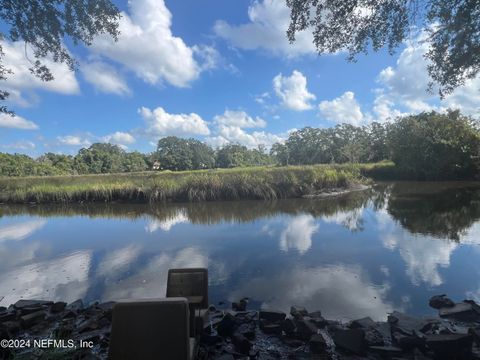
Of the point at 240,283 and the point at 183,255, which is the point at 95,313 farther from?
the point at 183,255

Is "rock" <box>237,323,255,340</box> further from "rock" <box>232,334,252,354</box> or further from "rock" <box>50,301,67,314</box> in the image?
"rock" <box>50,301,67,314</box>

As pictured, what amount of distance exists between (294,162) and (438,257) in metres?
65.8

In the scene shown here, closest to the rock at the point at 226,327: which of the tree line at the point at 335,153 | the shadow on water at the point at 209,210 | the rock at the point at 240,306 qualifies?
the rock at the point at 240,306

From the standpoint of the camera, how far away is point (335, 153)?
202ft

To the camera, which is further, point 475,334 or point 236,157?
point 236,157

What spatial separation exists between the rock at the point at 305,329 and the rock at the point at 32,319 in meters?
3.12

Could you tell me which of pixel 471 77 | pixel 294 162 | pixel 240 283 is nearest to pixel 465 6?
pixel 471 77

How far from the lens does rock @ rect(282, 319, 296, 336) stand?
3.43 meters

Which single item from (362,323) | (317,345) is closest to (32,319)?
(317,345)

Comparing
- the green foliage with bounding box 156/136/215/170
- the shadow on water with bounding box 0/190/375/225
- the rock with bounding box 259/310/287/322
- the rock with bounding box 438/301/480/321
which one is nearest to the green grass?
the shadow on water with bounding box 0/190/375/225

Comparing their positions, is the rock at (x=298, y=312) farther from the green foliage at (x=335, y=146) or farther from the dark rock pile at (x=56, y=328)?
the green foliage at (x=335, y=146)

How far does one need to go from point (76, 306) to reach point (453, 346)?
448cm

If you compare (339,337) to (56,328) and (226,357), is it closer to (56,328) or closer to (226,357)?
(226,357)

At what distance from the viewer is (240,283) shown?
526 centimetres
